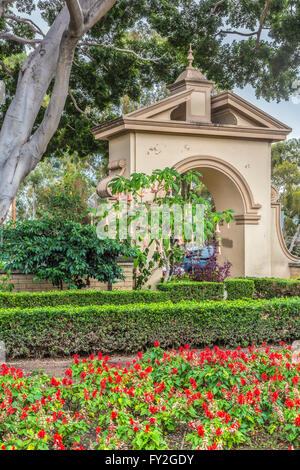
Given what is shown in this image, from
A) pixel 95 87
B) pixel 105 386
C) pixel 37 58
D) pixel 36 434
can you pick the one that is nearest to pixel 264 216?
pixel 95 87

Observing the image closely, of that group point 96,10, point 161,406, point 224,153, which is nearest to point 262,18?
point 224,153

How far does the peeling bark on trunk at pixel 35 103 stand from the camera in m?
6.51

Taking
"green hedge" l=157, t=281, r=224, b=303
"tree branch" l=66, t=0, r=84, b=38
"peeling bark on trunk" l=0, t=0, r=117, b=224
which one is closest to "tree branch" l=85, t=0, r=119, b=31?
"peeling bark on trunk" l=0, t=0, r=117, b=224

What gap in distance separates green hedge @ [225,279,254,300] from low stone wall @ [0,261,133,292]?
227cm

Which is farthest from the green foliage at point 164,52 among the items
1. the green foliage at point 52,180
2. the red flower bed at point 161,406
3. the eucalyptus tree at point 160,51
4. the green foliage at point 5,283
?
the green foliage at point 52,180

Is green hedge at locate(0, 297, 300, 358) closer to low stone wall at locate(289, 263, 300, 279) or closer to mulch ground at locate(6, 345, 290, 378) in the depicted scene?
Answer: mulch ground at locate(6, 345, 290, 378)

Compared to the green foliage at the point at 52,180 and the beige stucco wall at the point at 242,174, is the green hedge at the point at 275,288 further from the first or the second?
the green foliage at the point at 52,180

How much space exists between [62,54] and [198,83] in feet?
26.4

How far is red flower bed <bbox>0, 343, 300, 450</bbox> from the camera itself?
13.2 ft

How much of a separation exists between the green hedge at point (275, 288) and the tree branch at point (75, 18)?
26.3 feet

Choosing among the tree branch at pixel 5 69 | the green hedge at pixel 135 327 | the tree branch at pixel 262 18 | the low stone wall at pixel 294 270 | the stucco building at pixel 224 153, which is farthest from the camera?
the tree branch at pixel 262 18

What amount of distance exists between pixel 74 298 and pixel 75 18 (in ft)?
15.4

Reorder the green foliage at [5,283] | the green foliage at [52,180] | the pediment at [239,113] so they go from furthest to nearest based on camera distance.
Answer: the green foliage at [52,180] < the pediment at [239,113] < the green foliage at [5,283]
